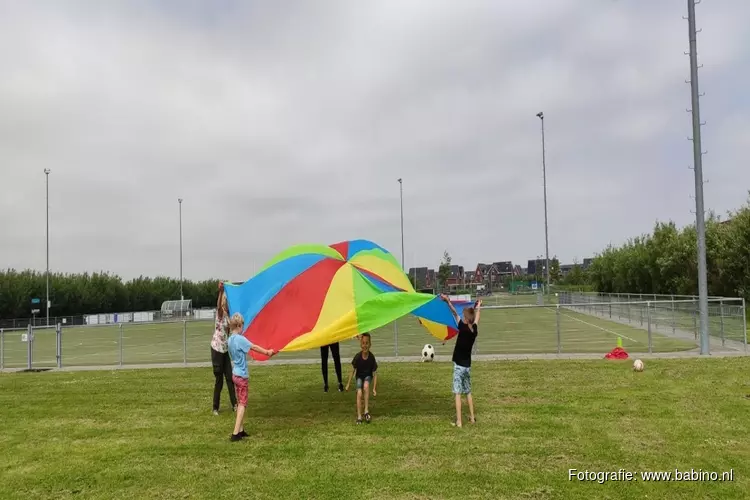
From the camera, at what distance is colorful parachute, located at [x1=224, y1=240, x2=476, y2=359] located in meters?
8.05

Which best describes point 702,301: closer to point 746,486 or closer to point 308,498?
point 746,486

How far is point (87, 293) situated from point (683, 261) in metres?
62.5

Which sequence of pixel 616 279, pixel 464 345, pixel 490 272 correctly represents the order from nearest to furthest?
pixel 464 345, pixel 616 279, pixel 490 272

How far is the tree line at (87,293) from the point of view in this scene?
5734cm

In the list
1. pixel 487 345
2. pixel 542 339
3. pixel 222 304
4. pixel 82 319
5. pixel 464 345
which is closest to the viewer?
pixel 464 345

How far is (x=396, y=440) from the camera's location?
731 cm

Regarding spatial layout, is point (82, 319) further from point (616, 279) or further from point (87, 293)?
point (616, 279)

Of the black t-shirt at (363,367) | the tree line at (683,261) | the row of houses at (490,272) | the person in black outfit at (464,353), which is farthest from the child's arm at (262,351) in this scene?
the row of houses at (490,272)

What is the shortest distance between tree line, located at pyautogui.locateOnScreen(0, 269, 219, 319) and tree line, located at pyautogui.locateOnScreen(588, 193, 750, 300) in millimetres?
58671

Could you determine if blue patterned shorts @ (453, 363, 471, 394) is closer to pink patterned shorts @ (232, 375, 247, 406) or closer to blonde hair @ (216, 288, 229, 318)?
pink patterned shorts @ (232, 375, 247, 406)

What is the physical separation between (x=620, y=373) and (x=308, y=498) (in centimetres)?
869

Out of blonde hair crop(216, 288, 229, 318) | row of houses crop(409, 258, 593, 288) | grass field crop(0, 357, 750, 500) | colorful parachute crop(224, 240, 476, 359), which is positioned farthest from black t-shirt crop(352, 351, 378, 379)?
row of houses crop(409, 258, 593, 288)

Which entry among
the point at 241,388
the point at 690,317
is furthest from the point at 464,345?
the point at 690,317

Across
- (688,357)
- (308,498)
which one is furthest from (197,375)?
(688,357)
